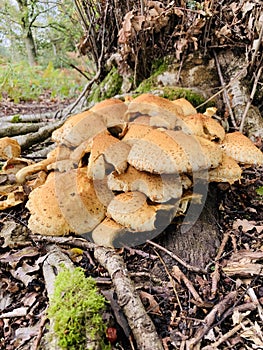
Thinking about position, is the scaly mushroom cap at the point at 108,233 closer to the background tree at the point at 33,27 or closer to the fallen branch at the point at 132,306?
the fallen branch at the point at 132,306

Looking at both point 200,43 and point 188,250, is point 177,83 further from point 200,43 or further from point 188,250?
point 188,250

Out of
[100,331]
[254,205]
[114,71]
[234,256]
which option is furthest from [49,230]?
[114,71]

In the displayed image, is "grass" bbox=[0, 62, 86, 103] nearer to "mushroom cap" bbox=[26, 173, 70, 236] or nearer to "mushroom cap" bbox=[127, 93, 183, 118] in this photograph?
"mushroom cap" bbox=[127, 93, 183, 118]

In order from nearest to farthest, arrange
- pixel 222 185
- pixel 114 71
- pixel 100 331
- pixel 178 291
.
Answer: pixel 100 331
pixel 178 291
pixel 222 185
pixel 114 71

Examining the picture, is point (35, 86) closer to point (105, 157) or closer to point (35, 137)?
point (35, 137)

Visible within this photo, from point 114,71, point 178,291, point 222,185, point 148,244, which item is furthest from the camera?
point 114,71

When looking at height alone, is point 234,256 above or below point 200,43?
below
